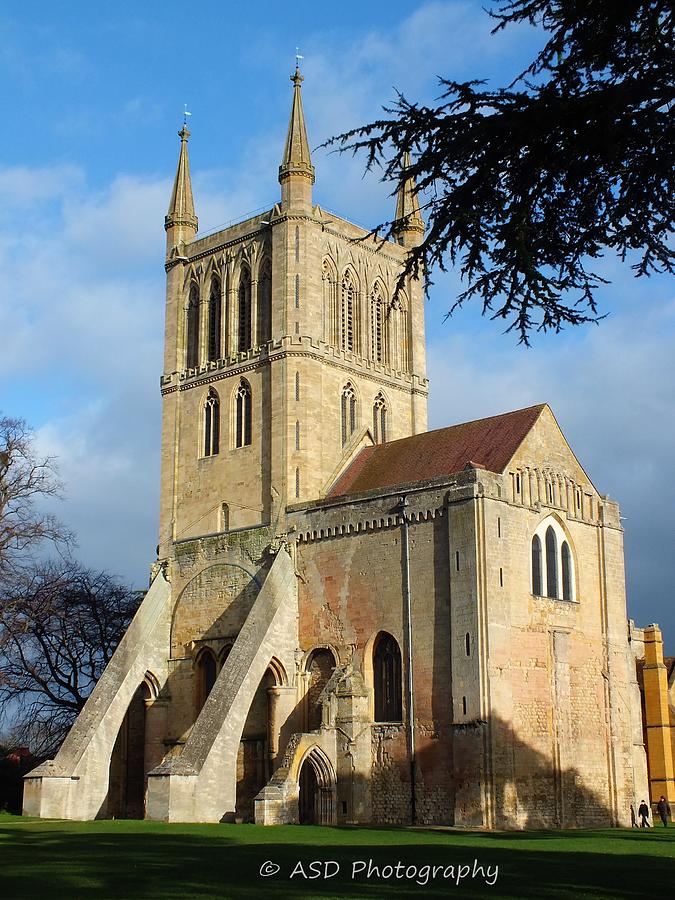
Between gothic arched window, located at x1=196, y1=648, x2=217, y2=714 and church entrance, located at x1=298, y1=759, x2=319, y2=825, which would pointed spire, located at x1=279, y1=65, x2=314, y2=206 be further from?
church entrance, located at x1=298, y1=759, x2=319, y2=825

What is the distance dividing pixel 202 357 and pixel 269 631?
12676 millimetres

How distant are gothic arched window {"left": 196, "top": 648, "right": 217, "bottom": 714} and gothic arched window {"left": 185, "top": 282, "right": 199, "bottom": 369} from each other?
38.6 ft

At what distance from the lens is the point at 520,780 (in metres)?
34.8

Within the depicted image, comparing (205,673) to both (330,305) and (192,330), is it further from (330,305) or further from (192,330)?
(330,305)

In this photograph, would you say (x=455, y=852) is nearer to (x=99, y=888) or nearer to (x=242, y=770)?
(x=99, y=888)

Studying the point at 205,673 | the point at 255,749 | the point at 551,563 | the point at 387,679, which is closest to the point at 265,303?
the point at 205,673

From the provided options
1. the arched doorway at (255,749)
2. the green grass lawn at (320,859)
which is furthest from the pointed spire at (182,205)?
the green grass lawn at (320,859)

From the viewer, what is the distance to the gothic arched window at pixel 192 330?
47.8 meters

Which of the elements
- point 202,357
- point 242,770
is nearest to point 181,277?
point 202,357

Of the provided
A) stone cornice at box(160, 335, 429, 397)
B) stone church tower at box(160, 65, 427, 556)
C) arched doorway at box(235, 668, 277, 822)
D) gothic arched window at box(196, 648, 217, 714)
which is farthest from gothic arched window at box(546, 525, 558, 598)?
gothic arched window at box(196, 648, 217, 714)

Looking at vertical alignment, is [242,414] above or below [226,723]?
above

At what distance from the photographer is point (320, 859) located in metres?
20.7

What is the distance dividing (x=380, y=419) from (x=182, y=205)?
499 inches

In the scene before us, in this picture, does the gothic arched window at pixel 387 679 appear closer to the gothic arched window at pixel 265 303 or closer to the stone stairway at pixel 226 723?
the stone stairway at pixel 226 723
